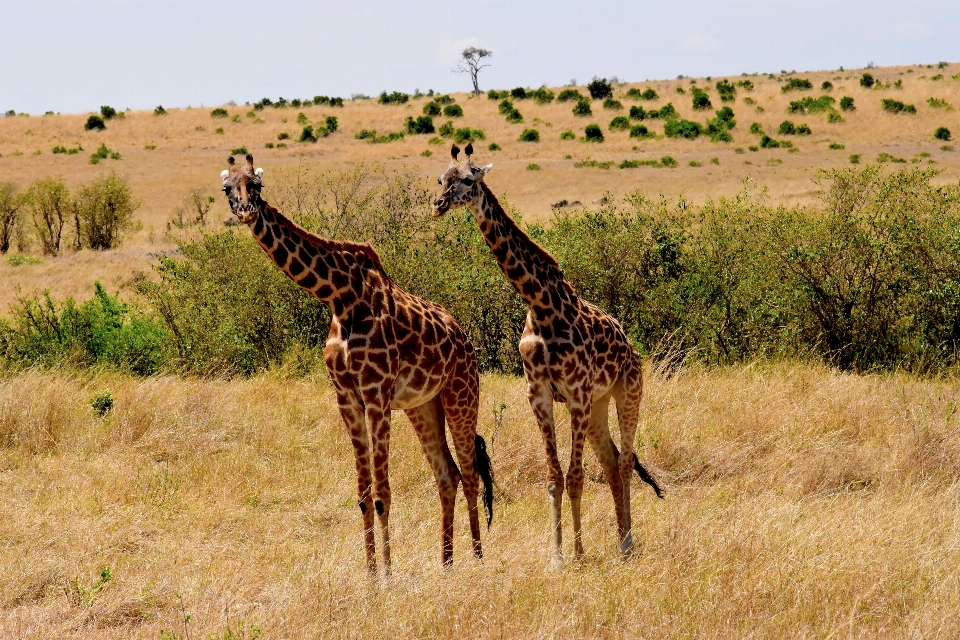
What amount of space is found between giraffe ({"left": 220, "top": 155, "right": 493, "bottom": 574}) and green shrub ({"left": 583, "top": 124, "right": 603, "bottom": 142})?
150 ft

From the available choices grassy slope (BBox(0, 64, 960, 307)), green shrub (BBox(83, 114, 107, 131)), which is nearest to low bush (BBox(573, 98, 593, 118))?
grassy slope (BBox(0, 64, 960, 307))

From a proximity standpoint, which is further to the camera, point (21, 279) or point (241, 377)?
point (21, 279)

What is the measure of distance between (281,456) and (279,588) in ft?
10.6

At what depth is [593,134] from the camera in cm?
5153

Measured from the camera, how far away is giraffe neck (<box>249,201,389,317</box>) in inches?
226

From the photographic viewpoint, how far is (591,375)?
21.8ft

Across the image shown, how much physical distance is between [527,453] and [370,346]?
134 inches

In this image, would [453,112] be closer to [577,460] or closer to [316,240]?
[577,460]

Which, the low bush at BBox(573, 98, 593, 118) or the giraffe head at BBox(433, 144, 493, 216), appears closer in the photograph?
the giraffe head at BBox(433, 144, 493, 216)

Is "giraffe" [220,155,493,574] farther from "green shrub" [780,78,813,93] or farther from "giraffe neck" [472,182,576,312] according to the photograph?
"green shrub" [780,78,813,93]

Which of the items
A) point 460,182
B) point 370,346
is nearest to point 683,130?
point 460,182

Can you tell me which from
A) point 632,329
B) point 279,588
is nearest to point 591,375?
point 279,588

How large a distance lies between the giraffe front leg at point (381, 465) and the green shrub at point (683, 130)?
4611cm

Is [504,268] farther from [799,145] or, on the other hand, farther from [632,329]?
[799,145]
